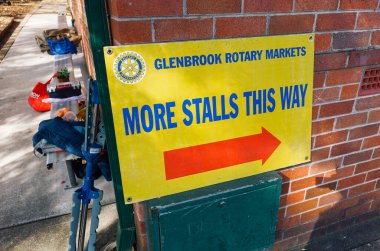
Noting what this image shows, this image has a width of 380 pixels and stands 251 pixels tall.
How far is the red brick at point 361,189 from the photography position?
2.07 meters

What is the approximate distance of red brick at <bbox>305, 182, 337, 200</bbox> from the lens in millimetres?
1896

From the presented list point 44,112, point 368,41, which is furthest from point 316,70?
point 44,112

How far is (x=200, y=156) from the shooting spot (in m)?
1.40

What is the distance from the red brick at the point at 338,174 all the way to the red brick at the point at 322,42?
805 millimetres

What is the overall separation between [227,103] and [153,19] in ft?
1.60

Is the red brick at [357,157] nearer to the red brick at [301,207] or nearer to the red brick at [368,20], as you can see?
the red brick at [301,207]

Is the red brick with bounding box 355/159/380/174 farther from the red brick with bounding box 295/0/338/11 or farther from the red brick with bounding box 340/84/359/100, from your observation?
the red brick with bounding box 295/0/338/11

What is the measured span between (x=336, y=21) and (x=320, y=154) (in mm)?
760

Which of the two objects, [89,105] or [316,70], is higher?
[316,70]

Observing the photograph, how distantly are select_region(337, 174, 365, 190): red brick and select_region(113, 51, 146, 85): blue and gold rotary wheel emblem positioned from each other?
5.04 ft

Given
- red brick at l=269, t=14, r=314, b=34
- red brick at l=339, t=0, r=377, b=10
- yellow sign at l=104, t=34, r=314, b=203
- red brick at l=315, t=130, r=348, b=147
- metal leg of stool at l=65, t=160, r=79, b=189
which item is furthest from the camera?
metal leg of stool at l=65, t=160, r=79, b=189

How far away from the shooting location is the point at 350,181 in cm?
201

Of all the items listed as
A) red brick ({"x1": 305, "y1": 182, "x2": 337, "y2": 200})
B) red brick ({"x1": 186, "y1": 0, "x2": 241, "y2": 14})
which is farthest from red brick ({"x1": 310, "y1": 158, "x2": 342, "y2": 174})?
red brick ({"x1": 186, "y1": 0, "x2": 241, "y2": 14})

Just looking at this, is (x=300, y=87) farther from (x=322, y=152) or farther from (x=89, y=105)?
(x=89, y=105)
